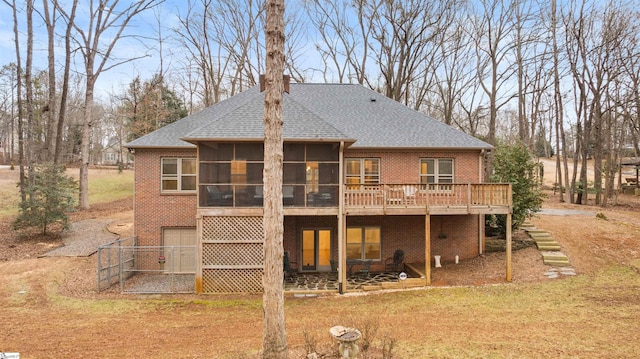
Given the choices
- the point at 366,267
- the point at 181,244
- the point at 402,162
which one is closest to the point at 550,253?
the point at 402,162

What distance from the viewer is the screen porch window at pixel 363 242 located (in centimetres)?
1520

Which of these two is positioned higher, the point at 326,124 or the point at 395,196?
the point at 326,124

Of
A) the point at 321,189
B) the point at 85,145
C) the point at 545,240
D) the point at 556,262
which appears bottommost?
the point at 556,262

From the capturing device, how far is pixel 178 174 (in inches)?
576

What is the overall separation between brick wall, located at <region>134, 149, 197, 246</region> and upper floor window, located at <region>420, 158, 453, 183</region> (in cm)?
977

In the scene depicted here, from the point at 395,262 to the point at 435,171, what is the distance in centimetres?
428

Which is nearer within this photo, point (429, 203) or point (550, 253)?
point (429, 203)

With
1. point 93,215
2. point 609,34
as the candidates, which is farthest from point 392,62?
point 93,215

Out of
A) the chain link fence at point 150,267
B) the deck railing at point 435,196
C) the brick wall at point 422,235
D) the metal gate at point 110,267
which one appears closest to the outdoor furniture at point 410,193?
the deck railing at point 435,196

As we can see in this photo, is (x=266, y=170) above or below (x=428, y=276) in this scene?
above

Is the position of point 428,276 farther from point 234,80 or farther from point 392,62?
point 234,80

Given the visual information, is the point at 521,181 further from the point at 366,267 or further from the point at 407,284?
the point at 366,267

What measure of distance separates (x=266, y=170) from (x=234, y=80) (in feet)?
80.6

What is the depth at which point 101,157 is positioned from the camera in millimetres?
63562
